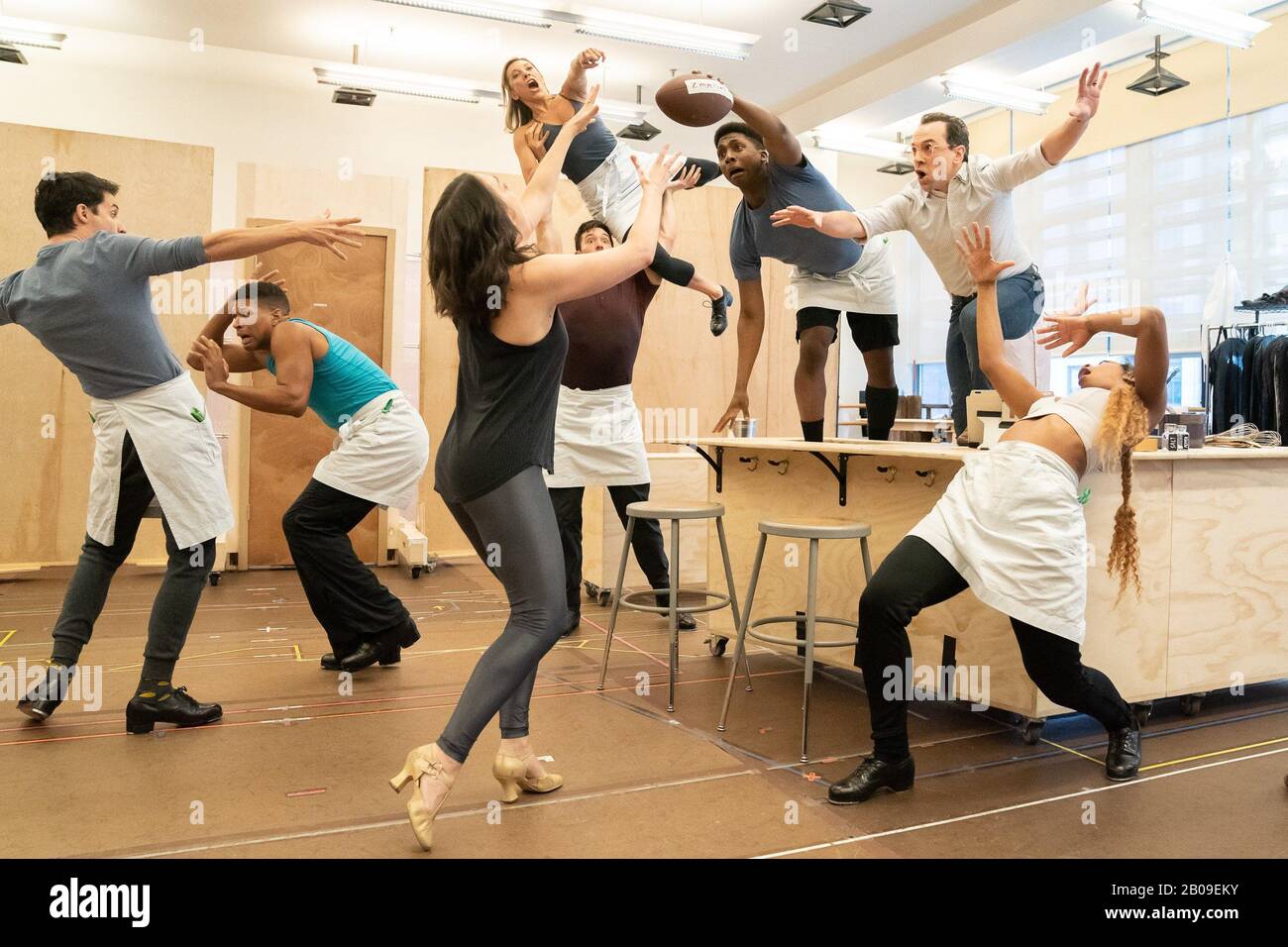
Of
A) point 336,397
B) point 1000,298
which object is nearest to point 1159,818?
point 1000,298

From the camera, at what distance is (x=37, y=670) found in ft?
11.8

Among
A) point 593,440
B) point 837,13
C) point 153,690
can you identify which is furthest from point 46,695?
point 837,13

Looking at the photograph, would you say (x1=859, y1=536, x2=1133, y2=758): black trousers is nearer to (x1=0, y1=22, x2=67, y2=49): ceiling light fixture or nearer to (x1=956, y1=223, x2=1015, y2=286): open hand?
Answer: (x1=956, y1=223, x2=1015, y2=286): open hand

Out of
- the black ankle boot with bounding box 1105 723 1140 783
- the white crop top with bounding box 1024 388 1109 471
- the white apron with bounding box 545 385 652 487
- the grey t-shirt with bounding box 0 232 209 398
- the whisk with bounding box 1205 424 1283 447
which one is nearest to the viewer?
the white crop top with bounding box 1024 388 1109 471

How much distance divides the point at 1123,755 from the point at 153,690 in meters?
2.78

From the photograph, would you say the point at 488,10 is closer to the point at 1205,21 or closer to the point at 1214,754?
the point at 1205,21

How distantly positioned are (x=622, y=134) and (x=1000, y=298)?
686 centimetres

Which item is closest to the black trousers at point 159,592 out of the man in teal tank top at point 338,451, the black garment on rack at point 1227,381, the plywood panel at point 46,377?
the man in teal tank top at point 338,451

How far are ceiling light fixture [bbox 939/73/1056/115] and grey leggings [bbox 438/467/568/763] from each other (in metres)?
6.67

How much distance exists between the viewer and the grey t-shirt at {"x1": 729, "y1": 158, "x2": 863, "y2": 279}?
3.68m

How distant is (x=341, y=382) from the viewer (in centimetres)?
359

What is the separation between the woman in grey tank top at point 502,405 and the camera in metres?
2.09

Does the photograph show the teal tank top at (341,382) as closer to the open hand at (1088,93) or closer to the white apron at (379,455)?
the white apron at (379,455)

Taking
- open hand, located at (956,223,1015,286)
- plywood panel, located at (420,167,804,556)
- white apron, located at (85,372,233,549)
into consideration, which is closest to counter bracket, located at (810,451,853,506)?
open hand, located at (956,223,1015,286)
